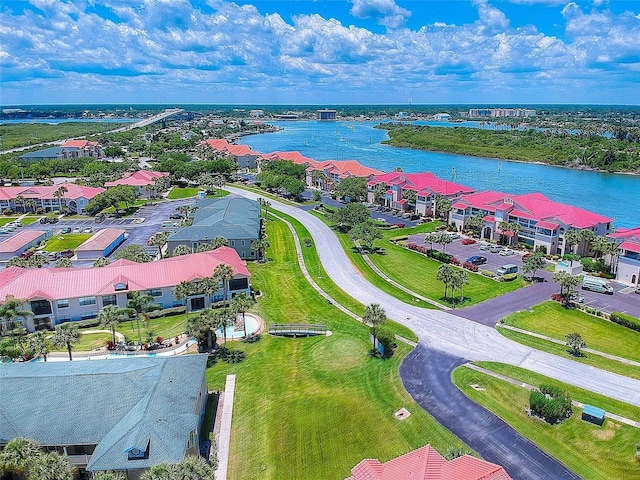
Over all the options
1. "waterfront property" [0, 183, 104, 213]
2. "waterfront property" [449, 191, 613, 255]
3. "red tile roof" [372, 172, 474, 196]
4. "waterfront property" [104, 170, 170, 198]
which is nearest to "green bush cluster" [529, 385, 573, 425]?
"waterfront property" [449, 191, 613, 255]

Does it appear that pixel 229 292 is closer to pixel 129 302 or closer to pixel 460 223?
pixel 129 302

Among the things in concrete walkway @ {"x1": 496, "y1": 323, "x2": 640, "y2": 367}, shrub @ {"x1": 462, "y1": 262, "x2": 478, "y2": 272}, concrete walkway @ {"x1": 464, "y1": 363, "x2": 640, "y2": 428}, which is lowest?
concrete walkway @ {"x1": 496, "y1": 323, "x2": 640, "y2": 367}

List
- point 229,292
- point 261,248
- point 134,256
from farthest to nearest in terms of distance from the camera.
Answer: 1. point 261,248
2. point 134,256
3. point 229,292

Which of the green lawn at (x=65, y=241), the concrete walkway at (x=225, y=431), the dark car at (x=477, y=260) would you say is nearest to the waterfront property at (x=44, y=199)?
the green lawn at (x=65, y=241)

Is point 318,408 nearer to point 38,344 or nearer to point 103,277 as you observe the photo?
point 38,344

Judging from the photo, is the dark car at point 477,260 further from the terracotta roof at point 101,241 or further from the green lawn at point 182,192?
the green lawn at point 182,192

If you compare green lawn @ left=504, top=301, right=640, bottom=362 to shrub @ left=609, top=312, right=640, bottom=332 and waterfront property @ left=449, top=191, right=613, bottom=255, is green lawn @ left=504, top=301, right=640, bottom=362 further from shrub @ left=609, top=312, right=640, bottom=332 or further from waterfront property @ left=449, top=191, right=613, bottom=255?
waterfront property @ left=449, top=191, right=613, bottom=255

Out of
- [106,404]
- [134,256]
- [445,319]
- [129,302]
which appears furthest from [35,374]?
[445,319]

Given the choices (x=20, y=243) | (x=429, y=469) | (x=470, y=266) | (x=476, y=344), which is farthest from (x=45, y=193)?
(x=429, y=469)
